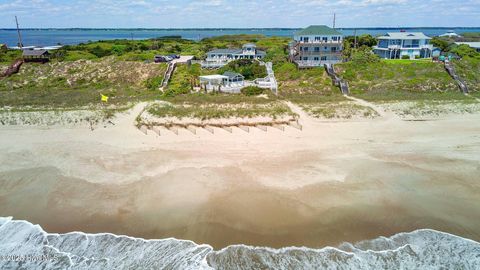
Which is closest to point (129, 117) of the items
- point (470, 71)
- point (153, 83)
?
point (153, 83)

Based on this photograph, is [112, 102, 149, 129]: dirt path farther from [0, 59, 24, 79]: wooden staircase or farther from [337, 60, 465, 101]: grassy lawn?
[0, 59, 24, 79]: wooden staircase

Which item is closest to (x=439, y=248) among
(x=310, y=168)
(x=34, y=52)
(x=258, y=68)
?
(x=310, y=168)

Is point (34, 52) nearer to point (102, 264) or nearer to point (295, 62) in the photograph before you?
point (295, 62)

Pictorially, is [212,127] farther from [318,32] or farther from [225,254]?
[318,32]

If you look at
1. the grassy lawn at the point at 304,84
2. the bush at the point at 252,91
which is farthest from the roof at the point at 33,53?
the grassy lawn at the point at 304,84

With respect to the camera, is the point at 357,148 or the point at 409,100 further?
the point at 409,100

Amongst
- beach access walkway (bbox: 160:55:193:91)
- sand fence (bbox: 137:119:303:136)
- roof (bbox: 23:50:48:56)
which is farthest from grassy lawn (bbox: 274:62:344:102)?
roof (bbox: 23:50:48:56)

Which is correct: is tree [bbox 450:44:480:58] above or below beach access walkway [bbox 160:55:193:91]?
above
